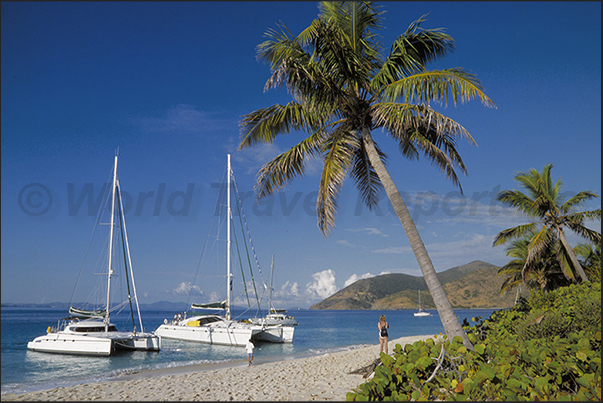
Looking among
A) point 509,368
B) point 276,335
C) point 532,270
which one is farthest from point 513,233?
point 276,335

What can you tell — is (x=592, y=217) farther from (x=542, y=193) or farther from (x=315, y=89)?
(x=315, y=89)

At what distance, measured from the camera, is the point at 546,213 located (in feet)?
60.0

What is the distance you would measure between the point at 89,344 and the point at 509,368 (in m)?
25.0

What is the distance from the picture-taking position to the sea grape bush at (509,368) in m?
5.68

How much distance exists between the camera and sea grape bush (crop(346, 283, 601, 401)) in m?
5.68

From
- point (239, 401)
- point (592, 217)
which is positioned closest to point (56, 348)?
point (239, 401)

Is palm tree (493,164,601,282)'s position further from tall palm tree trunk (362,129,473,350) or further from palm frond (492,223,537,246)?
tall palm tree trunk (362,129,473,350)

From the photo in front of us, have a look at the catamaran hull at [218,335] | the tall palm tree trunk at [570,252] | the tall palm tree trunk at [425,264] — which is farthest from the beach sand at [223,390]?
the catamaran hull at [218,335]

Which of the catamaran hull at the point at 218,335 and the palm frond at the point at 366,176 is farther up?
the palm frond at the point at 366,176

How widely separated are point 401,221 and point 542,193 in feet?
44.0

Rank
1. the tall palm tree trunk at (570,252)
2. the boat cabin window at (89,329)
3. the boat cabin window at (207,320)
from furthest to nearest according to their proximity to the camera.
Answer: the boat cabin window at (207,320) → the boat cabin window at (89,329) → the tall palm tree trunk at (570,252)

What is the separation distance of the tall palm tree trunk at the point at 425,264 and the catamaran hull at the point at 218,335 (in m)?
23.7

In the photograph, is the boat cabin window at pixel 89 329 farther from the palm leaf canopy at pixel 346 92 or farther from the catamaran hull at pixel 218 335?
the palm leaf canopy at pixel 346 92

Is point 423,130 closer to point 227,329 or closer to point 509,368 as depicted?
point 509,368
